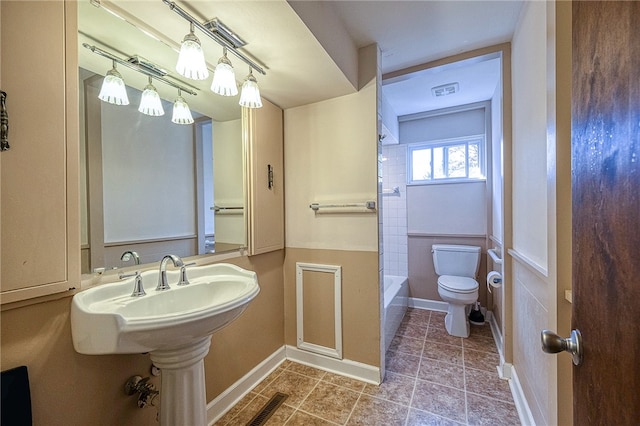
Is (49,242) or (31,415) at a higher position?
(49,242)

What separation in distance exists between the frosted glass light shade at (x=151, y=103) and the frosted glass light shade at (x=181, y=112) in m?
0.07

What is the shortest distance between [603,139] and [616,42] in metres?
0.15

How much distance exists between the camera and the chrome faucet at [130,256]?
113 cm

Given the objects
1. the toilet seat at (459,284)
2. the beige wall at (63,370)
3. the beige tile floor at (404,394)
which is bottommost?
the beige tile floor at (404,394)

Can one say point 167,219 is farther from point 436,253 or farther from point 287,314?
point 436,253

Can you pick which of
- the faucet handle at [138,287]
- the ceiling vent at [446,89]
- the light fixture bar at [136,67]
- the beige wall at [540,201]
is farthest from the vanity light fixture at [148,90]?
the ceiling vent at [446,89]

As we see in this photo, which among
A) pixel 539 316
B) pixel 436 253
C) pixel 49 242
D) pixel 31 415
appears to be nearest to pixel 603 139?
pixel 539 316

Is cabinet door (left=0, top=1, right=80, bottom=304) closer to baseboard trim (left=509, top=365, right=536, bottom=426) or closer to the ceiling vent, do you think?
baseboard trim (left=509, top=365, right=536, bottom=426)

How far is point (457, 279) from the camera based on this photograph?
264 cm

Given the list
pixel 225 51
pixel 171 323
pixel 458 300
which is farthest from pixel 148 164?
Result: pixel 458 300

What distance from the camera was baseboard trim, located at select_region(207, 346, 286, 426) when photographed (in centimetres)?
146

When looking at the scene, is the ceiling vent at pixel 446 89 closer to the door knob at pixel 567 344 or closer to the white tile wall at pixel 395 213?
the white tile wall at pixel 395 213

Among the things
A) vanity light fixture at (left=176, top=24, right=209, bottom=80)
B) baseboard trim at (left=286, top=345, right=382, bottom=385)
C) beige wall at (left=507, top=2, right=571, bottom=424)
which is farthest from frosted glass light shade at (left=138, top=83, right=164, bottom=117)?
baseboard trim at (left=286, top=345, right=382, bottom=385)

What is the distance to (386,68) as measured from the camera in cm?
208
